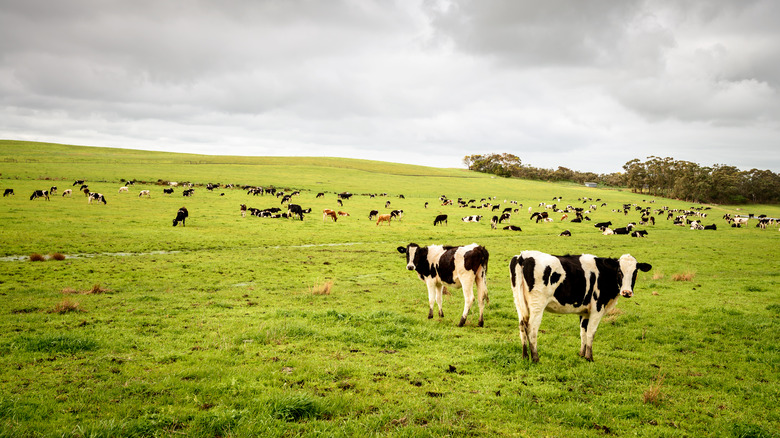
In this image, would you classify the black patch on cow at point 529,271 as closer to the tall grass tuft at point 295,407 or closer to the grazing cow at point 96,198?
the tall grass tuft at point 295,407

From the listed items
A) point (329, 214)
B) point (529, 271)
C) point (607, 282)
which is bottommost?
point (329, 214)

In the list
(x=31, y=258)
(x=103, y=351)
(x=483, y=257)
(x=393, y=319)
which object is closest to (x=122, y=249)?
(x=31, y=258)

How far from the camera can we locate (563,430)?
5785 millimetres

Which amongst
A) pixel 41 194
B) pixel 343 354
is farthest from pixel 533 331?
pixel 41 194

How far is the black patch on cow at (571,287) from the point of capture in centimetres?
866

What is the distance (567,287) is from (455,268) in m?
3.80

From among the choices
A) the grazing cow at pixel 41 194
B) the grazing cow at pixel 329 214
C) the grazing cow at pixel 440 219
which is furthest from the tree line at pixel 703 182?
the grazing cow at pixel 41 194

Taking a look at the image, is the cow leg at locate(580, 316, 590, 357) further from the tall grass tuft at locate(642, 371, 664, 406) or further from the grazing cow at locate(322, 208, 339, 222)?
the grazing cow at locate(322, 208, 339, 222)

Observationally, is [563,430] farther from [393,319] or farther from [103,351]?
[103,351]

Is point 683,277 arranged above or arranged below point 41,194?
below

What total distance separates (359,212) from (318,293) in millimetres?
36605

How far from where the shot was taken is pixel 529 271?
341 inches

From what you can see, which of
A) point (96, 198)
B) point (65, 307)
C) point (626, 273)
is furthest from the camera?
point (96, 198)

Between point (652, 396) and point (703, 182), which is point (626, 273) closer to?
point (652, 396)
